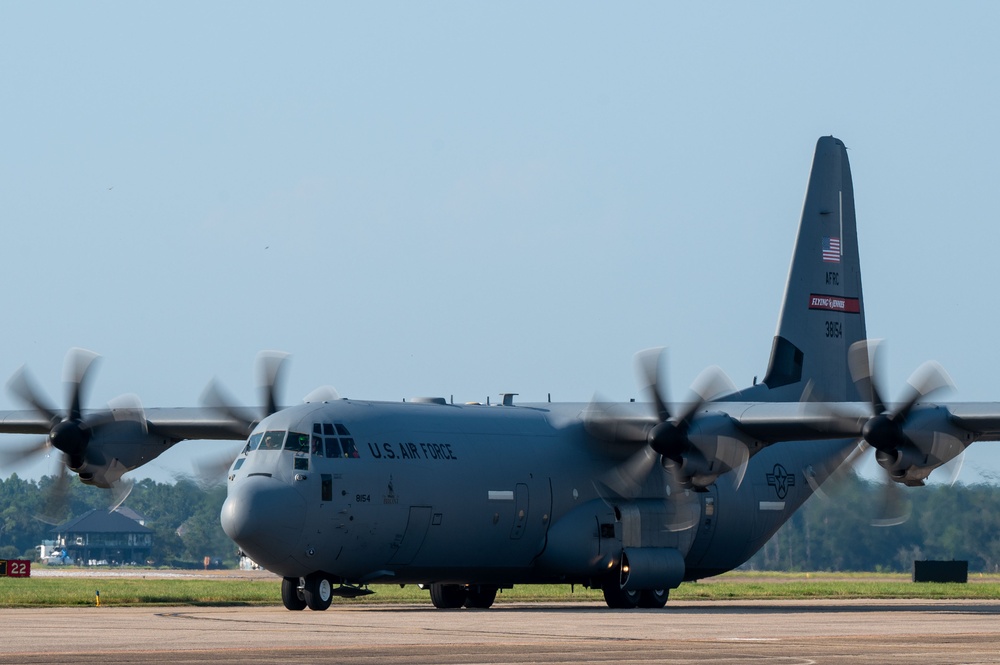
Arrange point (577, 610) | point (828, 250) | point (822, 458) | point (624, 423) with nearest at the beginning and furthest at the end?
1. point (577, 610)
2. point (624, 423)
3. point (822, 458)
4. point (828, 250)

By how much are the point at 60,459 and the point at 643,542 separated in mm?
13152

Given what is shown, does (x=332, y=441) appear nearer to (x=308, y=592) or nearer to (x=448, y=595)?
(x=308, y=592)

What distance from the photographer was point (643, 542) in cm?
3450

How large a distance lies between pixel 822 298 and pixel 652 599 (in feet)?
37.4

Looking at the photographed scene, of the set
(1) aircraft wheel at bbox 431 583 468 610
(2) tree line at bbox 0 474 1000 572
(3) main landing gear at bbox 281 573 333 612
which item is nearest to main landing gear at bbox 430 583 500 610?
(1) aircraft wheel at bbox 431 583 468 610

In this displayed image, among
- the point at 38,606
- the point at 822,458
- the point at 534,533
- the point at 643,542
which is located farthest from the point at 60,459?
the point at 822,458

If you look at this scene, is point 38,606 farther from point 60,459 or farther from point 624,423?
point 624,423

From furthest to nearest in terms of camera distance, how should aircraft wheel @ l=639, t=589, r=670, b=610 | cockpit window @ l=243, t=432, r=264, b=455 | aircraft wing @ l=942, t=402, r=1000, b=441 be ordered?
aircraft wheel @ l=639, t=589, r=670, b=610 < aircraft wing @ l=942, t=402, r=1000, b=441 < cockpit window @ l=243, t=432, r=264, b=455

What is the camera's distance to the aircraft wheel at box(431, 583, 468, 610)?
1356 inches

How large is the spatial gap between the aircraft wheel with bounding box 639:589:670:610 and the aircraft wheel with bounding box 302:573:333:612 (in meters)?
7.58

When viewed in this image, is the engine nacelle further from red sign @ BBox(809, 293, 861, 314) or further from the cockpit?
red sign @ BBox(809, 293, 861, 314)

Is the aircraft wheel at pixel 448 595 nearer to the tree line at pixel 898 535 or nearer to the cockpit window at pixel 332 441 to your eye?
the cockpit window at pixel 332 441

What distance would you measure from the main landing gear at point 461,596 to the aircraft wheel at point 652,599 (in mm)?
3218

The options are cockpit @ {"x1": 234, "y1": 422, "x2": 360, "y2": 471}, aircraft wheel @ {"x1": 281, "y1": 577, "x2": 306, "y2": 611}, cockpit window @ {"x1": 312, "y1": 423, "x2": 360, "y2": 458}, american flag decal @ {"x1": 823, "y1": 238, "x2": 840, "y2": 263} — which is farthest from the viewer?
american flag decal @ {"x1": 823, "y1": 238, "x2": 840, "y2": 263}
